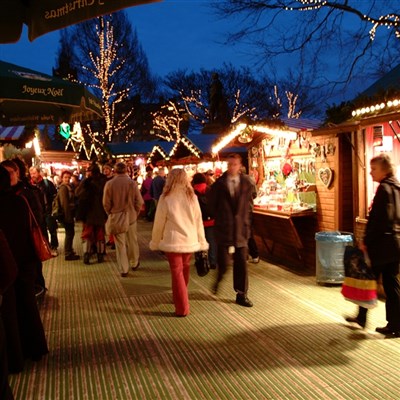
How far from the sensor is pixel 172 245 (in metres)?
5.82

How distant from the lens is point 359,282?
504cm

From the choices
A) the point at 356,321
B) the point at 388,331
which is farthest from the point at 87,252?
the point at 388,331

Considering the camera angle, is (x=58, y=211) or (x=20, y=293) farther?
(x=58, y=211)

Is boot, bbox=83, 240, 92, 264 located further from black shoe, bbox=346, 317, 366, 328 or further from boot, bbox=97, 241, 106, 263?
black shoe, bbox=346, 317, 366, 328

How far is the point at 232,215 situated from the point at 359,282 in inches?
72.2

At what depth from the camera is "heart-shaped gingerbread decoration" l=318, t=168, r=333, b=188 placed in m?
7.90

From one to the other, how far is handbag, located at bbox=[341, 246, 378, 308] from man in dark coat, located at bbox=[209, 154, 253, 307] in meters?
1.49

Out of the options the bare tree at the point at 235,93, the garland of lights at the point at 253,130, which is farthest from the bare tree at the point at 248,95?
the garland of lights at the point at 253,130

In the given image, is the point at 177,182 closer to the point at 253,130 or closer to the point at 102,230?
the point at 102,230

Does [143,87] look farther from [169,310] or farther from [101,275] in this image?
[169,310]

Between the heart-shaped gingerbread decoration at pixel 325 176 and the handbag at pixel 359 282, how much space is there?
9.51 ft

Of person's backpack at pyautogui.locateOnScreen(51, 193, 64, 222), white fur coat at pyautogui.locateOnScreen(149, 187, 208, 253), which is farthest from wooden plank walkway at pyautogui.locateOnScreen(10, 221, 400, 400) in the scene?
person's backpack at pyautogui.locateOnScreen(51, 193, 64, 222)

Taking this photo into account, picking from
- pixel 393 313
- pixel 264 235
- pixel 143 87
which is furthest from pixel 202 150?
pixel 143 87

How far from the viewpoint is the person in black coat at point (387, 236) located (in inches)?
189
